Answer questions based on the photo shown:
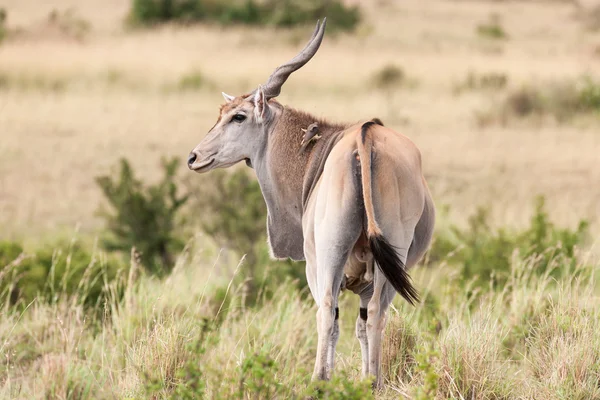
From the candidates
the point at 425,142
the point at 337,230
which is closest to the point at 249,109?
the point at 337,230

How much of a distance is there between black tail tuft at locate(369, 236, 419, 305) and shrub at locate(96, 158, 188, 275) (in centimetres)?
680

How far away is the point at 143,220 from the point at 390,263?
7.28 metres

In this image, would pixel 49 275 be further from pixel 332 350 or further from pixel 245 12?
pixel 245 12

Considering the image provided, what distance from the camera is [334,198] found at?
5.06 meters

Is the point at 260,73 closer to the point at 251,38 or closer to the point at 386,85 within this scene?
the point at 386,85

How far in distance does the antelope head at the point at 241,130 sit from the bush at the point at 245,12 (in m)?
30.4

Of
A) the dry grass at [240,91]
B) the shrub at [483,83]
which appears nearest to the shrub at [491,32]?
the dry grass at [240,91]

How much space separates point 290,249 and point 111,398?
147 centimetres

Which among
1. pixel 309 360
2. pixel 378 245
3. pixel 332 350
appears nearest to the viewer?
pixel 378 245

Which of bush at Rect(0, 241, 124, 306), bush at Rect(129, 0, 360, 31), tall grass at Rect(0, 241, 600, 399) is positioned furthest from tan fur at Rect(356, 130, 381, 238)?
bush at Rect(129, 0, 360, 31)

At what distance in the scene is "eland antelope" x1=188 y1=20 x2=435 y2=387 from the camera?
16.5 feet

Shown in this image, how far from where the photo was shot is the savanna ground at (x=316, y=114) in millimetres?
5645

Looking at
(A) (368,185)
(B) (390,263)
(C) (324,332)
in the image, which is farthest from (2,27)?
(B) (390,263)

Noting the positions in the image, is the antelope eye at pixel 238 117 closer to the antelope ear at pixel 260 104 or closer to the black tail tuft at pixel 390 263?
the antelope ear at pixel 260 104
